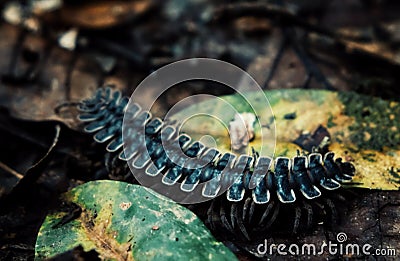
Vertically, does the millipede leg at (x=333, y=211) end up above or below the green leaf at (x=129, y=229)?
above

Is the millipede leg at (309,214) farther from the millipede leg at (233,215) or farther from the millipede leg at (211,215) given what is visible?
the millipede leg at (211,215)

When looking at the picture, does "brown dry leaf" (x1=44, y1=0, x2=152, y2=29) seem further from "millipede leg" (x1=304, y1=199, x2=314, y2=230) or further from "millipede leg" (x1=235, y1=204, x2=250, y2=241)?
"millipede leg" (x1=304, y1=199, x2=314, y2=230)

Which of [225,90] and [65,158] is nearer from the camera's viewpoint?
[65,158]

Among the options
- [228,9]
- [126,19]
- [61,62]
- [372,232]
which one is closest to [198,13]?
[228,9]

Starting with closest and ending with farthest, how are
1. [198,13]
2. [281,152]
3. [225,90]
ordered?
[281,152], [225,90], [198,13]

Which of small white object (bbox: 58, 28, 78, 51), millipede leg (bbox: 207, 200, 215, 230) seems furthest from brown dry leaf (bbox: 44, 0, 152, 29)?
millipede leg (bbox: 207, 200, 215, 230)

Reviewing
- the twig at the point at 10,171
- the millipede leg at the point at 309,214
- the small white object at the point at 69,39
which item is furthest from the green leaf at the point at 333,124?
the small white object at the point at 69,39

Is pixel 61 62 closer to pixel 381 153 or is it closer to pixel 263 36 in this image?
pixel 263 36

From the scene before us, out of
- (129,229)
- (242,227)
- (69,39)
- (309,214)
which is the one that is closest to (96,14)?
(69,39)
